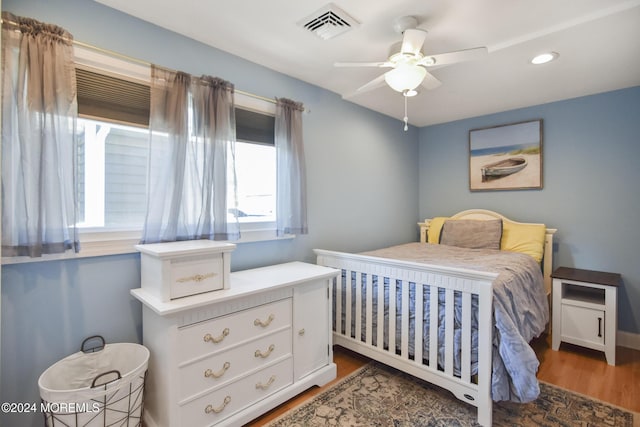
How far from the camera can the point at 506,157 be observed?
336cm

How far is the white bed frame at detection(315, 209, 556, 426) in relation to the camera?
5.36ft

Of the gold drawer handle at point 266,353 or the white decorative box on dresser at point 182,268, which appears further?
the gold drawer handle at point 266,353

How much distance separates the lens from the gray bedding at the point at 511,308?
1.56 meters

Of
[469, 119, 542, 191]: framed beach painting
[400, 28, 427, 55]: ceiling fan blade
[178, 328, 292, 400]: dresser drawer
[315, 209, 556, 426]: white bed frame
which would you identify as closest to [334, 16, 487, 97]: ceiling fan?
[400, 28, 427, 55]: ceiling fan blade

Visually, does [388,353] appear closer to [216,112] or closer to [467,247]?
[467,247]

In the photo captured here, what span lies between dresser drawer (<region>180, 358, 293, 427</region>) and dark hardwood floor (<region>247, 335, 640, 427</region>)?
154 mm

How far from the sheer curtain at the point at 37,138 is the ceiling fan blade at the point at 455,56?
6.00 ft

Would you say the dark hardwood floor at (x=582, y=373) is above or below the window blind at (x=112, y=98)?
below

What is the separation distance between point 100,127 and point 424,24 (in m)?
1.91

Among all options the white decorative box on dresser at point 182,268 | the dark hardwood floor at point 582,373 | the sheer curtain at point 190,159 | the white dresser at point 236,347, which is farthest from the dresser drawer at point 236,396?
the sheer curtain at point 190,159

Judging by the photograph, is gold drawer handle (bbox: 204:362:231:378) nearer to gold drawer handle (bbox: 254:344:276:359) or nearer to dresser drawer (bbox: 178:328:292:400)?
dresser drawer (bbox: 178:328:292:400)

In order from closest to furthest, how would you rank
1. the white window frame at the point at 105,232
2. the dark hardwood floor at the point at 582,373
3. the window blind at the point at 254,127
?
the white window frame at the point at 105,232
the dark hardwood floor at the point at 582,373
the window blind at the point at 254,127

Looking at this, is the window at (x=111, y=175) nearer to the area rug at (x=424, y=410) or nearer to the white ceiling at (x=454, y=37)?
the white ceiling at (x=454, y=37)

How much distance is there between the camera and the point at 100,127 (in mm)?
1663
